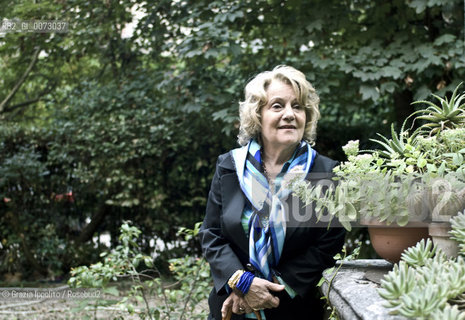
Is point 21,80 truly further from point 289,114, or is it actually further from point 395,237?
point 395,237

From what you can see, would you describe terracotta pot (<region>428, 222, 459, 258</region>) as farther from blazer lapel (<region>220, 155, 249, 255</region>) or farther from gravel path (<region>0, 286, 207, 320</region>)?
gravel path (<region>0, 286, 207, 320</region>)

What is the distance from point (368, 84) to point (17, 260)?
5.16 meters

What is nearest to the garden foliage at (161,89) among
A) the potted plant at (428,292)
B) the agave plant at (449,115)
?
the agave plant at (449,115)

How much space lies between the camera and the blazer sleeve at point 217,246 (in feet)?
6.75

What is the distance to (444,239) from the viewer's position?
1319 millimetres

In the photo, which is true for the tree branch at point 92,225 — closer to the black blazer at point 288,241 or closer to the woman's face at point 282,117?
the black blazer at point 288,241

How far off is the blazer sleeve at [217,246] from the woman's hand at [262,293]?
0.11 meters

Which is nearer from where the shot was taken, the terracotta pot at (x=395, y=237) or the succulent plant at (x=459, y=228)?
the succulent plant at (x=459, y=228)

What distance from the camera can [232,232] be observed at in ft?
6.81

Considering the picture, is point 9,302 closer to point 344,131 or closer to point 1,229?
point 1,229

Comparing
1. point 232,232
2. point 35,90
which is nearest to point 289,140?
point 232,232

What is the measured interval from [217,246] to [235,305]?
26 cm

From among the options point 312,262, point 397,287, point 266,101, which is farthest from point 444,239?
point 266,101

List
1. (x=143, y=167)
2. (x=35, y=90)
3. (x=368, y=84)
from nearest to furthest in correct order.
Result: (x=368, y=84) → (x=143, y=167) → (x=35, y=90)
